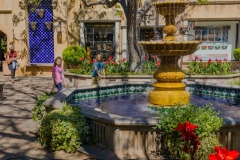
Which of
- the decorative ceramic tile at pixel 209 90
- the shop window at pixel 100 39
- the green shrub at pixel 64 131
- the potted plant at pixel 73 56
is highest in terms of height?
the shop window at pixel 100 39

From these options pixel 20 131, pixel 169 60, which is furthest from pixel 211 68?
pixel 20 131

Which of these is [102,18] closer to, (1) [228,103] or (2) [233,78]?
(2) [233,78]

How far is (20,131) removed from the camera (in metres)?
7.19

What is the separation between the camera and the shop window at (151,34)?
19.3 metres

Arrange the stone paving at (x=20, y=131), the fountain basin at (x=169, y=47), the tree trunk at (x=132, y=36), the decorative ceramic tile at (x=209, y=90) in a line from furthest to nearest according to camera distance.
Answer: the tree trunk at (x=132, y=36)
the decorative ceramic tile at (x=209, y=90)
the fountain basin at (x=169, y=47)
the stone paving at (x=20, y=131)

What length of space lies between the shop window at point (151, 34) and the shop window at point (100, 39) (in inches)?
75.4

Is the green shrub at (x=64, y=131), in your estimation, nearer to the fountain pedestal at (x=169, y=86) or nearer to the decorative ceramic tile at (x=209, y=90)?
the fountain pedestal at (x=169, y=86)

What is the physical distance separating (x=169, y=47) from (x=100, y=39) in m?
A: 13.0

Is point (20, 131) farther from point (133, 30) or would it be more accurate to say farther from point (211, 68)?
point (211, 68)

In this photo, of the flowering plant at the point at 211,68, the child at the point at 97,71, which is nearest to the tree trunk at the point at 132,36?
the flowering plant at the point at 211,68

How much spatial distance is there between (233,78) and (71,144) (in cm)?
982

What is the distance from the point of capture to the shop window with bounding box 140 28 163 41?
19.3m

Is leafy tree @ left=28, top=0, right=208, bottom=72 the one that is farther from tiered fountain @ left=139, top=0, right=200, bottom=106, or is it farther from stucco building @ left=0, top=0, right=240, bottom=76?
tiered fountain @ left=139, top=0, right=200, bottom=106

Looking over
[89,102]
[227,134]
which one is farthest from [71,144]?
[89,102]
